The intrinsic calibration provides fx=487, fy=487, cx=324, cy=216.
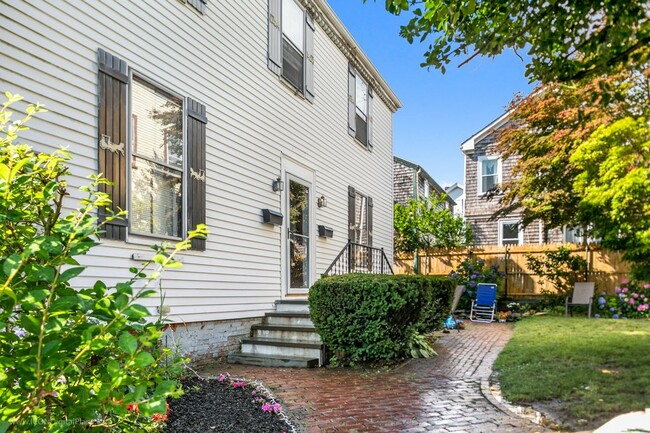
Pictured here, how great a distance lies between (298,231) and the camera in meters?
9.17

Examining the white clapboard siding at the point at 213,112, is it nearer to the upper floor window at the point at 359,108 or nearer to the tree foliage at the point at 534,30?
the upper floor window at the point at 359,108

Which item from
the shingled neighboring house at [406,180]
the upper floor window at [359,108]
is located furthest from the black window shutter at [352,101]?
the shingled neighboring house at [406,180]

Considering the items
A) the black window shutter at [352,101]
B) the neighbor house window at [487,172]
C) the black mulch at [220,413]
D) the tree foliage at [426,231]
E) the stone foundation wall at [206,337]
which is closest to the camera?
the black mulch at [220,413]

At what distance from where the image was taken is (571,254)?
587 inches

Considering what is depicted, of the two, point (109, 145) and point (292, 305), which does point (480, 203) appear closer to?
point (292, 305)

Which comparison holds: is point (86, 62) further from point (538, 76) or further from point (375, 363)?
point (375, 363)

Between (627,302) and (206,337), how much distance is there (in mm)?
11653

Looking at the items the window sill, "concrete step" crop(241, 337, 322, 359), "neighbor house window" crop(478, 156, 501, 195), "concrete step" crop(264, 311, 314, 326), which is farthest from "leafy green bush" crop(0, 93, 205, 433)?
"neighbor house window" crop(478, 156, 501, 195)

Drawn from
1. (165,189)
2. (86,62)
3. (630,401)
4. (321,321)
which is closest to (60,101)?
(86,62)

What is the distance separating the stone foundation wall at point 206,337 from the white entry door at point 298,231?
161 cm

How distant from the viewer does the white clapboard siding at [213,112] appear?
4574 millimetres

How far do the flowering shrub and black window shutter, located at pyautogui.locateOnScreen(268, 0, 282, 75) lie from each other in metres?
10.9

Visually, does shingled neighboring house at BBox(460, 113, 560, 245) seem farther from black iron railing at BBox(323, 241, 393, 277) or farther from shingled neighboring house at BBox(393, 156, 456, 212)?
black iron railing at BBox(323, 241, 393, 277)

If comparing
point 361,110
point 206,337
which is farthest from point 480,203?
point 206,337
